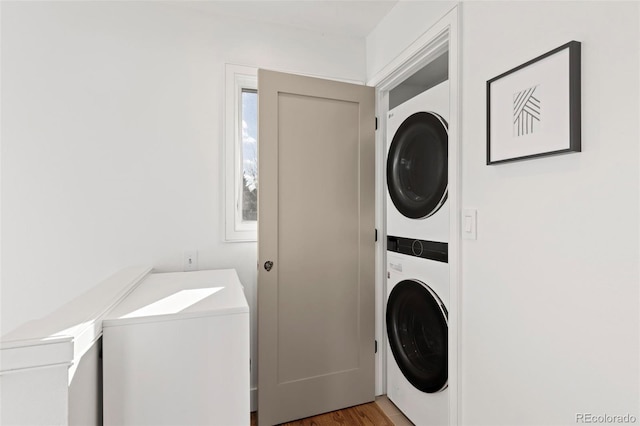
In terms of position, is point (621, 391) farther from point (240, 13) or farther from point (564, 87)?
point (240, 13)

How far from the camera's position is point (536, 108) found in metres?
1.08

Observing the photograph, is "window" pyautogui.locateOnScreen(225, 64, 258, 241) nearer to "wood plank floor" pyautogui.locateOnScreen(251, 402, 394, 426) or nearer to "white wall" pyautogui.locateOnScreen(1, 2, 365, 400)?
"white wall" pyautogui.locateOnScreen(1, 2, 365, 400)

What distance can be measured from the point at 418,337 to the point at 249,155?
5.10 ft

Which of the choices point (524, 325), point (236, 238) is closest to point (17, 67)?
point (236, 238)

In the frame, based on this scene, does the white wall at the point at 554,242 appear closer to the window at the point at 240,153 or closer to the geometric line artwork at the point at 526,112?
the geometric line artwork at the point at 526,112

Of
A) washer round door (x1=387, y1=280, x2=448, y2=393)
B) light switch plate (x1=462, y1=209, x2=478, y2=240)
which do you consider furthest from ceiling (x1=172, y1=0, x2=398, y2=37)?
washer round door (x1=387, y1=280, x2=448, y2=393)

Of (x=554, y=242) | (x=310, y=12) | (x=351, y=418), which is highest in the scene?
(x=310, y=12)

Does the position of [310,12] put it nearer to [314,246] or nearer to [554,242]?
[314,246]

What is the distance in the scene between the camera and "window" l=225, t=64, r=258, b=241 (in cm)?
209

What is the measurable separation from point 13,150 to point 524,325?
2.55m

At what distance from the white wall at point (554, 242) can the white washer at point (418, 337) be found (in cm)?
27

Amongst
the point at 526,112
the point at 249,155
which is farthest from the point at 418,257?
the point at 249,155

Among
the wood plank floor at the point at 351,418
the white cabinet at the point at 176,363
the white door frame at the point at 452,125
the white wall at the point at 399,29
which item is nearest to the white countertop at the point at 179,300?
the white cabinet at the point at 176,363

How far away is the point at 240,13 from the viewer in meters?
2.04
